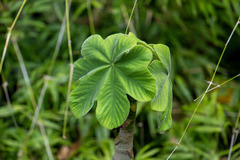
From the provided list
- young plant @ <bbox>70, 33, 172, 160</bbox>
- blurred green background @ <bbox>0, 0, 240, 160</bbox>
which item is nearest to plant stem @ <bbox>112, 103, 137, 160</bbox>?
young plant @ <bbox>70, 33, 172, 160</bbox>

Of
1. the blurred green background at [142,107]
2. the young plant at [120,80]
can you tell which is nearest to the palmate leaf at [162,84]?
the young plant at [120,80]

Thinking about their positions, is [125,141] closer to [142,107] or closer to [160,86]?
[160,86]

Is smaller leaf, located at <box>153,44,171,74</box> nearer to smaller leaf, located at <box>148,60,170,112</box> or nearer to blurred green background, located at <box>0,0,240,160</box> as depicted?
smaller leaf, located at <box>148,60,170,112</box>

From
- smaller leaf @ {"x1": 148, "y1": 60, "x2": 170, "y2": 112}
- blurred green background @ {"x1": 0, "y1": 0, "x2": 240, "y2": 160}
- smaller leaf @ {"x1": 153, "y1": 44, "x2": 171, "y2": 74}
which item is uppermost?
smaller leaf @ {"x1": 153, "y1": 44, "x2": 171, "y2": 74}

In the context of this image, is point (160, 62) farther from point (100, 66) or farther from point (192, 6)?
point (192, 6)

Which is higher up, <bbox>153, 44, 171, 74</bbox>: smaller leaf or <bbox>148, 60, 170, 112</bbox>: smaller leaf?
<bbox>153, 44, 171, 74</bbox>: smaller leaf

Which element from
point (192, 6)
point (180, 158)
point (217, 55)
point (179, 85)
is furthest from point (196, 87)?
point (180, 158)

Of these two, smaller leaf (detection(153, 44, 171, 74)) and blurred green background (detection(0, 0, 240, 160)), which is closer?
smaller leaf (detection(153, 44, 171, 74))
